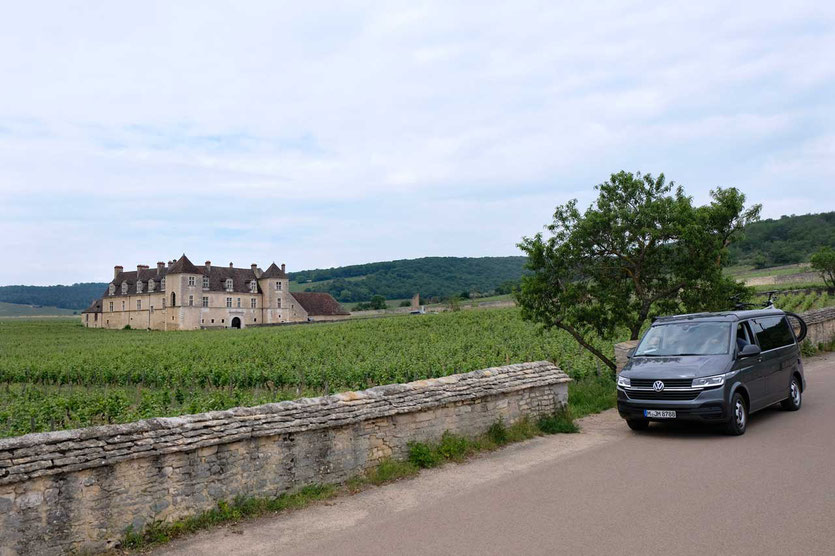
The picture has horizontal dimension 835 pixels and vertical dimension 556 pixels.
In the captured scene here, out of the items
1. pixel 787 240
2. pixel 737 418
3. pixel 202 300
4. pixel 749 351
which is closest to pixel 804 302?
pixel 749 351

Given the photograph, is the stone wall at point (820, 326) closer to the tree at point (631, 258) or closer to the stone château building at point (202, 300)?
the tree at point (631, 258)

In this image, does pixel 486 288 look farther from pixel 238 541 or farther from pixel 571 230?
pixel 238 541

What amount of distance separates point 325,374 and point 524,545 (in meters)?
17.2

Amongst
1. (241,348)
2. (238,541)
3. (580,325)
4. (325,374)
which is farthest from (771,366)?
(241,348)

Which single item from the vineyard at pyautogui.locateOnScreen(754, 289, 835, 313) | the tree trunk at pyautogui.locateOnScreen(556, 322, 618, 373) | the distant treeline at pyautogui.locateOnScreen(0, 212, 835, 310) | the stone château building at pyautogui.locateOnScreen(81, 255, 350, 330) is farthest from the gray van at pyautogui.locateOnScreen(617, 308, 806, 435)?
the distant treeline at pyautogui.locateOnScreen(0, 212, 835, 310)

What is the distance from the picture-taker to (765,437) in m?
9.34

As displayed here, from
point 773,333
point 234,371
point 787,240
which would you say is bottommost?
point 234,371

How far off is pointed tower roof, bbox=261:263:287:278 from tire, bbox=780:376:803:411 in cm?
8842

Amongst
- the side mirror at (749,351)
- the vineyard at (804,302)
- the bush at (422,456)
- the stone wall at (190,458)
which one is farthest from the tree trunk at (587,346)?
the vineyard at (804,302)

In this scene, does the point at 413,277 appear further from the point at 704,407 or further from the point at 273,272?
the point at 704,407

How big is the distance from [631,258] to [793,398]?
519 cm

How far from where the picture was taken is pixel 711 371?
9.45 meters

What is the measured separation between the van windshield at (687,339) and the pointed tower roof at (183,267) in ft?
273

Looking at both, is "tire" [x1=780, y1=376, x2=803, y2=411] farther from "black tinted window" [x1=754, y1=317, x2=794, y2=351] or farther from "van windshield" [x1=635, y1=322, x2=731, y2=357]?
"van windshield" [x1=635, y1=322, x2=731, y2=357]
